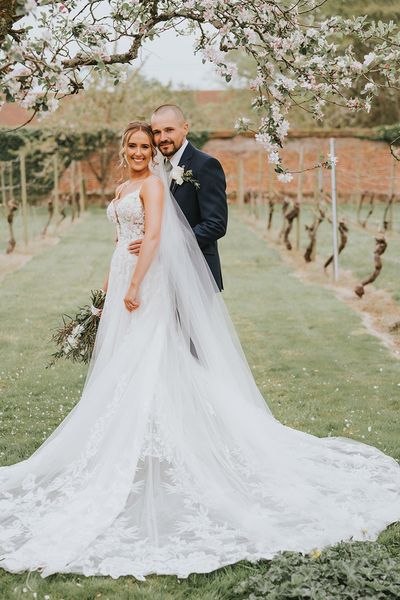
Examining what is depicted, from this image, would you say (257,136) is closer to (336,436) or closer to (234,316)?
(336,436)

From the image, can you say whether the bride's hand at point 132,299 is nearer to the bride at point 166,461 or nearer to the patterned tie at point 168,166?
the bride at point 166,461

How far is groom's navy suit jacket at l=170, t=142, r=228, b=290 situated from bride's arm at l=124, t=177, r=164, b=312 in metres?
0.46

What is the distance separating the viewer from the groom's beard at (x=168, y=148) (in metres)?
4.20

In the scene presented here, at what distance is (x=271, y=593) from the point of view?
288 cm

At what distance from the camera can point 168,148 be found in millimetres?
4230

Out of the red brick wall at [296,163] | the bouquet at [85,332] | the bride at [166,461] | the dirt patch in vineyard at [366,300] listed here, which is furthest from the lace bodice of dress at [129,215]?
the red brick wall at [296,163]

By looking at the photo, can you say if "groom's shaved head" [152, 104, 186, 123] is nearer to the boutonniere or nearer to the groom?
the groom

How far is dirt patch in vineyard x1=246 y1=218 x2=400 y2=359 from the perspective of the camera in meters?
8.90

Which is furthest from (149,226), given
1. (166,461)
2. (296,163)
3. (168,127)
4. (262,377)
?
(296,163)

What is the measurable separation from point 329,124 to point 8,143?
1389cm

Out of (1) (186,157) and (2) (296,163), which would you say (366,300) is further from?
(2) (296,163)

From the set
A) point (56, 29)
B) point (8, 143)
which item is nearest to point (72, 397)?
point (56, 29)

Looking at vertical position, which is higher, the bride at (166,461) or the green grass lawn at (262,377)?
the bride at (166,461)

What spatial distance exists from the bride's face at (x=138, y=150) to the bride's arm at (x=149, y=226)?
0.34 feet
